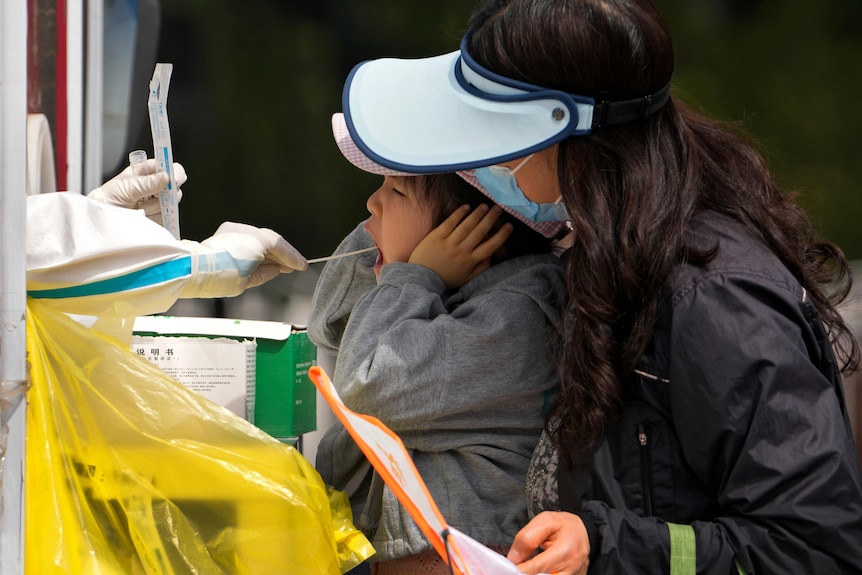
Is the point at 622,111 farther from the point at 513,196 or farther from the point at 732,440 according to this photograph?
the point at 732,440

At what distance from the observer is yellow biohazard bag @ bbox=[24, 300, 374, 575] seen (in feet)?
3.62

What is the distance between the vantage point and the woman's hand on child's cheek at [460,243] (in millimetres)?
1362

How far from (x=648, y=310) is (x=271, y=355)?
72 centimetres

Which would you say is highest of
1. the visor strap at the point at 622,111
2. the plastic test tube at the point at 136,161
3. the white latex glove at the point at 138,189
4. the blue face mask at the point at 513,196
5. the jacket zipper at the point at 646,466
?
the visor strap at the point at 622,111

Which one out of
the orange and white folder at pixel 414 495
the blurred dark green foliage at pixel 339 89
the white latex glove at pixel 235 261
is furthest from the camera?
the blurred dark green foliage at pixel 339 89

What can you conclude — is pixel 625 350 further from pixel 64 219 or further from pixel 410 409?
pixel 64 219

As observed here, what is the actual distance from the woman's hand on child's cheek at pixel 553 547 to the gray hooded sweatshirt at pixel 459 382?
8.3 inches

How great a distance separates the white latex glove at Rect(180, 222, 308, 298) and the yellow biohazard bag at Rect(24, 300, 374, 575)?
0.39 feet

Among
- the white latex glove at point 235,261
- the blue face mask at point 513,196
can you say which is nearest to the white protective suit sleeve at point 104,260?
the white latex glove at point 235,261

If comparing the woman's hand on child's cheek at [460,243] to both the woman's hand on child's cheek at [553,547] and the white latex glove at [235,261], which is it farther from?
the woman's hand on child's cheek at [553,547]

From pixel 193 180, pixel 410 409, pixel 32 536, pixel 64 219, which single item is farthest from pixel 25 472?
pixel 193 180

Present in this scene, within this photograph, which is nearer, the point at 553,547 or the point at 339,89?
the point at 553,547

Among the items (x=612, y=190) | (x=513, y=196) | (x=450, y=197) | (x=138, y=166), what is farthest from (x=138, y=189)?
(x=612, y=190)

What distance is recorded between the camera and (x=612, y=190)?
1.19 meters
